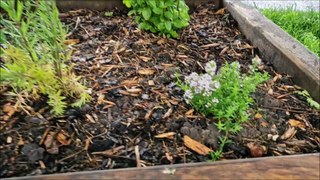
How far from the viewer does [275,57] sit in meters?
1.95

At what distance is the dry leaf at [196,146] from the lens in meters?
1.32

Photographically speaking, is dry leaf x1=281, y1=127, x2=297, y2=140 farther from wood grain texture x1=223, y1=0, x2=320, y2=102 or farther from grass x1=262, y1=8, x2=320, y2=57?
grass x1=262, y1=8, x2=320, y2=57

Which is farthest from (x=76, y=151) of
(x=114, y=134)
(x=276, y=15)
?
(x=276, y=15)

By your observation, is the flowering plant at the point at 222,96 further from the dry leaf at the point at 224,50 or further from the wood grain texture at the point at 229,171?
the dry leaf at the point at 224,50

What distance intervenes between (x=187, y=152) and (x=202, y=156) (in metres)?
0.05

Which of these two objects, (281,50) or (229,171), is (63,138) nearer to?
(229,171)

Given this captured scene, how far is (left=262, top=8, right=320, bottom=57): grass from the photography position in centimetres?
297

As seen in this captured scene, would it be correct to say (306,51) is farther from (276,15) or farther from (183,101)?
(276,15)

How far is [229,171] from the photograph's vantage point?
3.53 feet

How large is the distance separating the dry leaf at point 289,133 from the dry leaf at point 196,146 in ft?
1.02

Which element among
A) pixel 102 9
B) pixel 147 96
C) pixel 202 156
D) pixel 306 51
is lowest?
pixel 202 156

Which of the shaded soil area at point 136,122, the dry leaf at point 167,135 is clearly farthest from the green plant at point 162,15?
the dry leaf at point 167,135

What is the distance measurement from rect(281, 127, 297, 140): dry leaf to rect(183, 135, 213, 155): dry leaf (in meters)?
0.31

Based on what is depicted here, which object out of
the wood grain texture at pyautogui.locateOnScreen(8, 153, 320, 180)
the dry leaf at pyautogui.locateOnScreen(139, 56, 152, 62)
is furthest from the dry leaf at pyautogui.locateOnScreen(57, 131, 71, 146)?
the dry leaf at pyautogui.locateOnScreen(139, 56, 152, 62)
